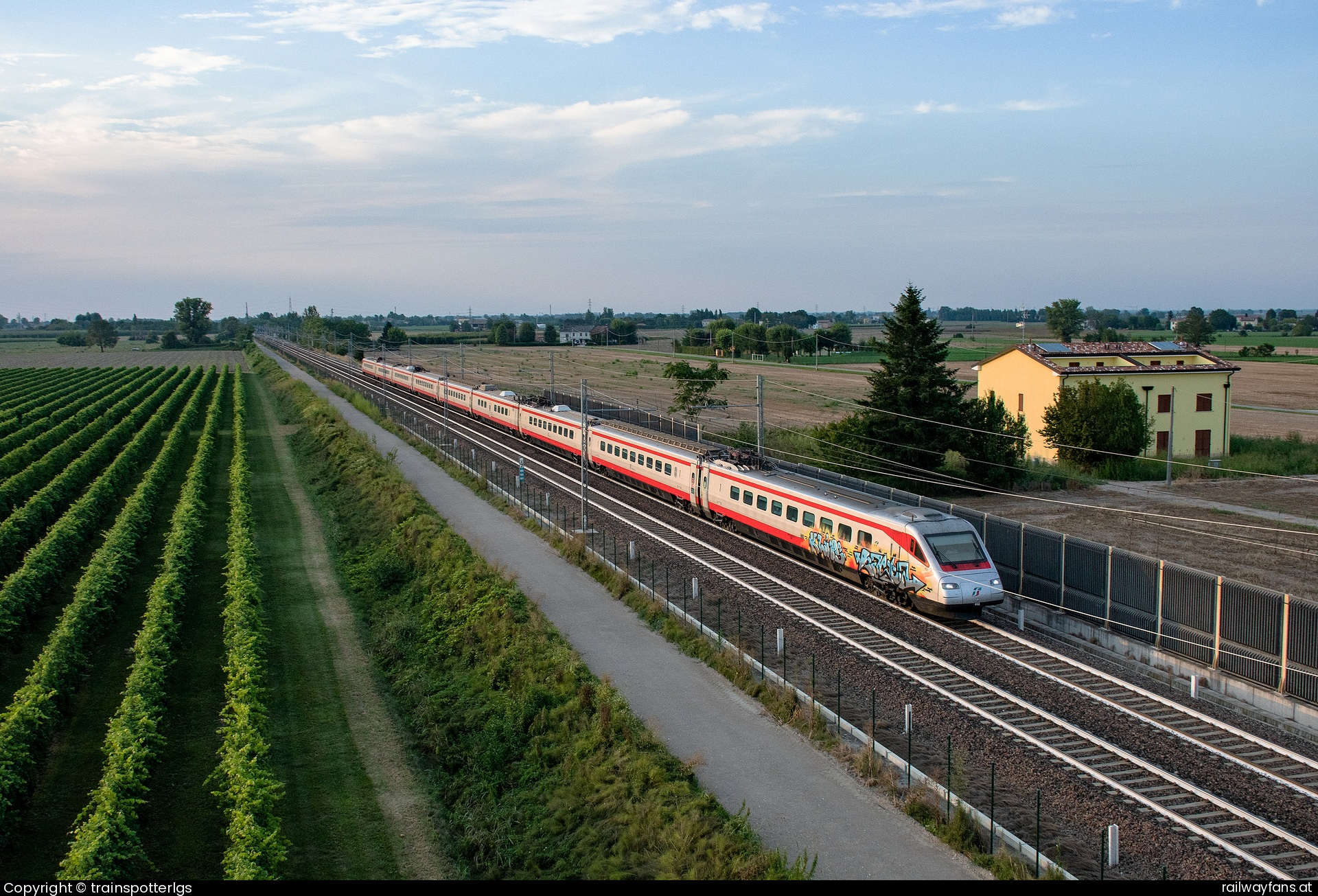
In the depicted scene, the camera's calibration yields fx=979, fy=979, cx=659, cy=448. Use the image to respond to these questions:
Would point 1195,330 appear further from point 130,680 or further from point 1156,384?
point 130,680

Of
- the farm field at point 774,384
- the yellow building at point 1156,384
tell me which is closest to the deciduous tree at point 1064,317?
the farm field at point 774,384

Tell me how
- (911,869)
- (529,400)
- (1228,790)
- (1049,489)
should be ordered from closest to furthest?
(911,869) < (1228,790) < (1049,489) < (529,400)

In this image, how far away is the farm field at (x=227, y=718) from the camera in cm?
1524

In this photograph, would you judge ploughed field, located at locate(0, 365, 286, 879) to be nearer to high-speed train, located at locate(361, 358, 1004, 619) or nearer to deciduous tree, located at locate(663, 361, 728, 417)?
high-speed train, located at locate(361, 358, 1004, 619)

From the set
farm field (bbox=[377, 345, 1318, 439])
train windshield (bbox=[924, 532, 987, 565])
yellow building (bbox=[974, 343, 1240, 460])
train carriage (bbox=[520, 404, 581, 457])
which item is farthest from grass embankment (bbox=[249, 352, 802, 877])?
yellow building (bbox=[974, 343, 1240, 460])

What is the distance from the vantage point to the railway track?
14.4 metres

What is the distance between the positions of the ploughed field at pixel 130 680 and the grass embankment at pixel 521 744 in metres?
3.35

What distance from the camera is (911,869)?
13.2 m

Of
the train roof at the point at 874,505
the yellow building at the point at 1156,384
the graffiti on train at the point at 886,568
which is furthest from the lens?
the yellow building at the point at 1156,384

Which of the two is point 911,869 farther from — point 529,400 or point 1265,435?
point 1265,435

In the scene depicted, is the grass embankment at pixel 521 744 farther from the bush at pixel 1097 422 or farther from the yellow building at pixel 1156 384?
the yellow building at pixel 1156 384

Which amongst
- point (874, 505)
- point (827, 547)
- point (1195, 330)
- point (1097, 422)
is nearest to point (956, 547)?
point (874, 505)
